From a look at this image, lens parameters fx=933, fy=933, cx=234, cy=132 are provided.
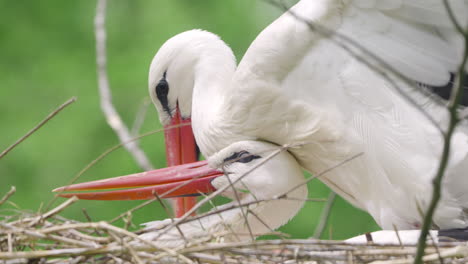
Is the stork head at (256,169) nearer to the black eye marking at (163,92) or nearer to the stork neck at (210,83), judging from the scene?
the stork neck at (210,83)

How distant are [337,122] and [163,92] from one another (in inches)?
27.0

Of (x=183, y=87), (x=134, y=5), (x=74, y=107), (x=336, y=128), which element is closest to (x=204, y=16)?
(x=134, y=5)

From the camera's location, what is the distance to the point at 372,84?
239 cm

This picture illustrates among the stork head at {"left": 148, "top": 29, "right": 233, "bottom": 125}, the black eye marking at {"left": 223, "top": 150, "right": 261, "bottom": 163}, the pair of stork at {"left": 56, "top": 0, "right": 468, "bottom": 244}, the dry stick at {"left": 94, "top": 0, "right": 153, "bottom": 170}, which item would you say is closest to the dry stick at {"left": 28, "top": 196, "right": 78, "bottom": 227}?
the pair of stork at {"left": 56, "top": 0, "right": 468, "bottom": 244}

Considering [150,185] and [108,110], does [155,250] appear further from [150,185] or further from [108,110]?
[108,110]

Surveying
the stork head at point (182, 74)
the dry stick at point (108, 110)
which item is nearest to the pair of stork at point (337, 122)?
the stork head at point (182, 74)

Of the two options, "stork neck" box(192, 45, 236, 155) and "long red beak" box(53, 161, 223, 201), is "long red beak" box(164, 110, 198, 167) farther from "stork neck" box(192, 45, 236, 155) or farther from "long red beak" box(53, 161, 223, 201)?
"long red beak" box(53, 161, 223, 201)

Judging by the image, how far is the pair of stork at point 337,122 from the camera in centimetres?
232

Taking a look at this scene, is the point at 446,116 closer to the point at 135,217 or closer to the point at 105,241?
the point at 105,241

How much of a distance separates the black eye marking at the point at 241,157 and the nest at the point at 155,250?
542 mm

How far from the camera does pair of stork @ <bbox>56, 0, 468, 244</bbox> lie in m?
2.32

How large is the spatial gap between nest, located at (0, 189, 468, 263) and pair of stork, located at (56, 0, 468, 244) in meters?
0.23

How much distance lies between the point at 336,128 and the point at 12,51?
9.96 ft

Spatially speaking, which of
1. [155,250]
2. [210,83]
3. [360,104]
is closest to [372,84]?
[360,104]
